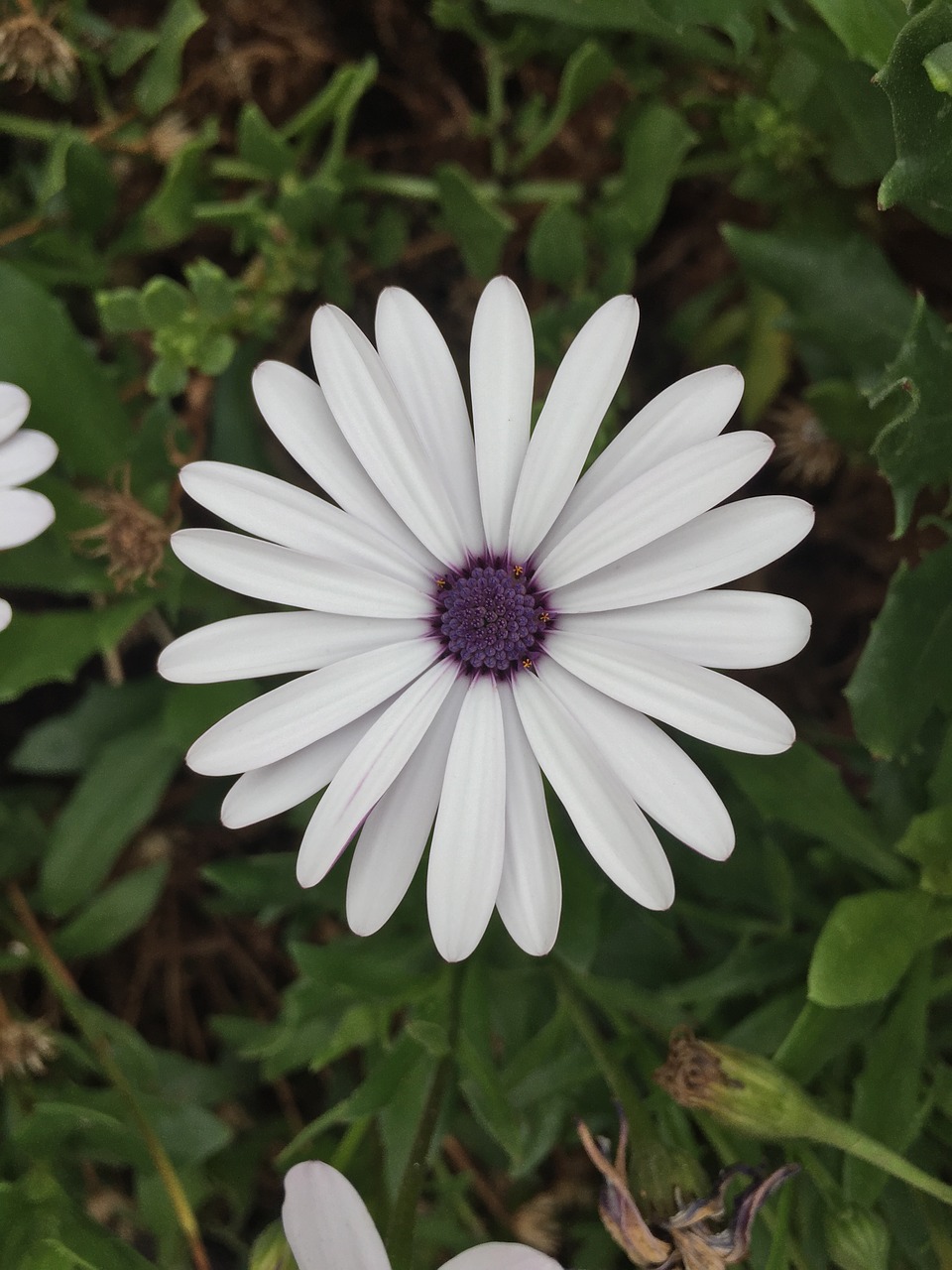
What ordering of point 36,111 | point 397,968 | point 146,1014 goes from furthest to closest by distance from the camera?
point 146,1014 → point 36,111 → point 397,968

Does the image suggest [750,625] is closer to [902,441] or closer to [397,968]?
[902,441]

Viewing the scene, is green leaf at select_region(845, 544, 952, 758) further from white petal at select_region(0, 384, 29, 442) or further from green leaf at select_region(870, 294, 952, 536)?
white petal at select_region(0, 384, 29, 442)

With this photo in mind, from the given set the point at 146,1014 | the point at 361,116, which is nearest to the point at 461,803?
the point at 146,1014

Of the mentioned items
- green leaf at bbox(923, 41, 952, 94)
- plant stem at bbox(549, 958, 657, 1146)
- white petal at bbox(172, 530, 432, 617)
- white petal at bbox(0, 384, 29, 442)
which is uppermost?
white petal at bbox(0, 384, 29, 442)

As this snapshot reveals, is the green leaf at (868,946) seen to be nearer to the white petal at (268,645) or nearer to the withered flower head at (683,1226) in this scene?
the withered flower head at (683,1226)

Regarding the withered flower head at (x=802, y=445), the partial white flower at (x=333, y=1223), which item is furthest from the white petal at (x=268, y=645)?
the withered flower head at (x=802, y=445)

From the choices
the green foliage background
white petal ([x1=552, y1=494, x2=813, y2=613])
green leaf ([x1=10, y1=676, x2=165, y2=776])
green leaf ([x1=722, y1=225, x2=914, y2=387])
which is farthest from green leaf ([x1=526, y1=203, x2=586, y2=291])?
green leaf ([x1=10, y1=676, x2=165, y2=776])
